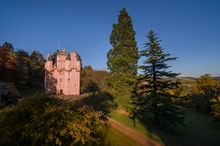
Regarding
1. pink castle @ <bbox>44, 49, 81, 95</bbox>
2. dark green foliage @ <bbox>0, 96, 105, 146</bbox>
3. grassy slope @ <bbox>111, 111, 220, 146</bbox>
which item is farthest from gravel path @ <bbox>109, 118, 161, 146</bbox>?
pink castle @ <bbox>44, 49, 81, 95</bbox>

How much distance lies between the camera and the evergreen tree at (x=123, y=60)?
1927 cm

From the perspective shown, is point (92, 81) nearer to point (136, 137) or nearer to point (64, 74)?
point (64, 74)

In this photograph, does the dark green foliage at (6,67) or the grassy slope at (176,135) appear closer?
the grassy slope at (176,135)

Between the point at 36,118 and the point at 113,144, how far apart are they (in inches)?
165

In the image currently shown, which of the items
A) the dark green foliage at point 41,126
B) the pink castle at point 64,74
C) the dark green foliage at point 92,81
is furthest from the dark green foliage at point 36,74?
the dark green foliage at point 41,126

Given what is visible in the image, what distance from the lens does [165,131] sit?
17547 millimetres

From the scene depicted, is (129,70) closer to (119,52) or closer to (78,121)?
(119,52)

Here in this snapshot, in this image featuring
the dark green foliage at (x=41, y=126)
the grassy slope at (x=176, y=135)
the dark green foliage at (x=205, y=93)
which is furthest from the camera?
the dark green foliage at (x=205, y=93)

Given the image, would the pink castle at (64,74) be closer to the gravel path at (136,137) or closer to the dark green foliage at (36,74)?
the dark green foliage at (36,74)

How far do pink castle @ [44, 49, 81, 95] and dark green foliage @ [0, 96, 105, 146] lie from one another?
25269 millimetres

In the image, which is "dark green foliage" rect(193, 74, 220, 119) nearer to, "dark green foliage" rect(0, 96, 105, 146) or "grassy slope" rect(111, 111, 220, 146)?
"grassy slope" rect(111, 111, 220, 146)

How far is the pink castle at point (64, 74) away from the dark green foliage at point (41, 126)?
82.9ft

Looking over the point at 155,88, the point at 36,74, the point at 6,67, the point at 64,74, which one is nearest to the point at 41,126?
the point at 155,88

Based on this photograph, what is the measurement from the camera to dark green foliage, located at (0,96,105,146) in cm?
541
